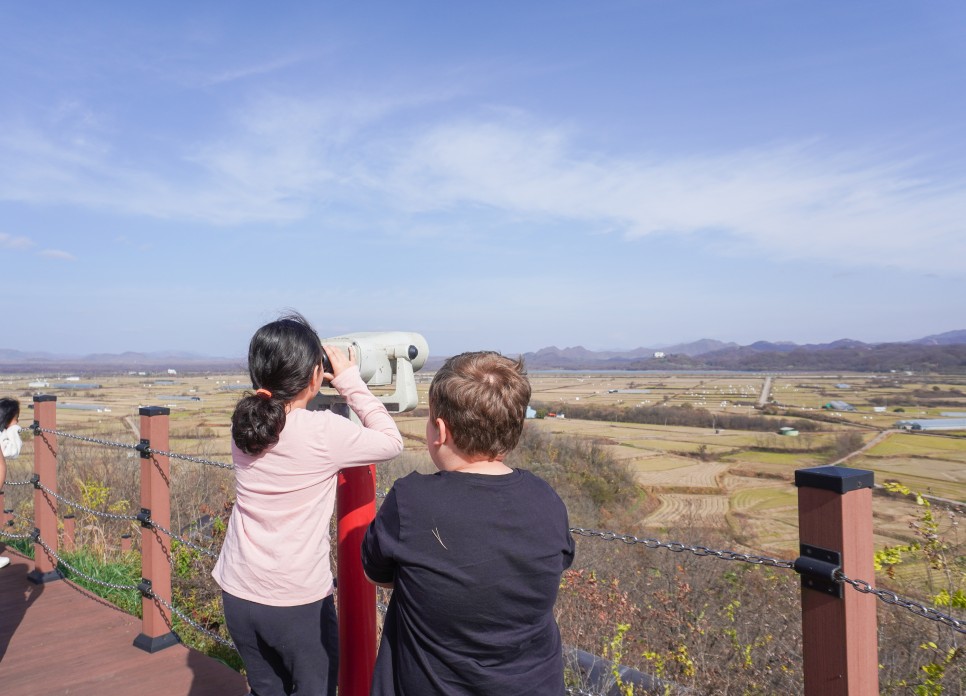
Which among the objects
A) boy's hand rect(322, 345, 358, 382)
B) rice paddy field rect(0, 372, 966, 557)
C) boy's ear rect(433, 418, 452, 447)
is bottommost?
rice paddy field rect(0, 372, 966, 557)

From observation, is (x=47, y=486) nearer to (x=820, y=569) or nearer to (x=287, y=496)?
(x=287, y=496)

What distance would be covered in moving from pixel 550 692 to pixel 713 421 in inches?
1774

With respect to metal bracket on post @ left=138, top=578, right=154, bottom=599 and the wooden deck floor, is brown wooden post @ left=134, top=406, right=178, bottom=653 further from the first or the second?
the wooden deck floor

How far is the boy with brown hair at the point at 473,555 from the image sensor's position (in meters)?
1.48

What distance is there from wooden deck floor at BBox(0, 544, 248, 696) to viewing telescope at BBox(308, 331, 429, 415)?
5.28 feet

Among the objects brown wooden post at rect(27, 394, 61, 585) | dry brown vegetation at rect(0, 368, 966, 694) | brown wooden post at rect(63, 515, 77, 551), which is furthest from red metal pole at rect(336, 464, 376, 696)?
brown wooden post at rect(63, 515, 77, 551)

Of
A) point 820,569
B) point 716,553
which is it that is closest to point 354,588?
point 716,553

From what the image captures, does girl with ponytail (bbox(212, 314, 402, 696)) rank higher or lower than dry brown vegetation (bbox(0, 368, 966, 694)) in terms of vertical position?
higher

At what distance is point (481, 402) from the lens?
156 centimetres

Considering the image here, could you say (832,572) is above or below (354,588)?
above

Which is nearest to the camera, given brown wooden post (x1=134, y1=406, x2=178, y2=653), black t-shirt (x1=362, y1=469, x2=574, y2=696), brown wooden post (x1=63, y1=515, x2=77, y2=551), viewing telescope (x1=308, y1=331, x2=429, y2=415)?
black t-shirt (x1=362, y1=469, x2=574, y2=696)

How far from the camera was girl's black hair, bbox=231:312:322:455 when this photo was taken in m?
1.95

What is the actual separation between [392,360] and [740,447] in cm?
3495

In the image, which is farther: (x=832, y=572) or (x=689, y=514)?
(x=689, y=514)
